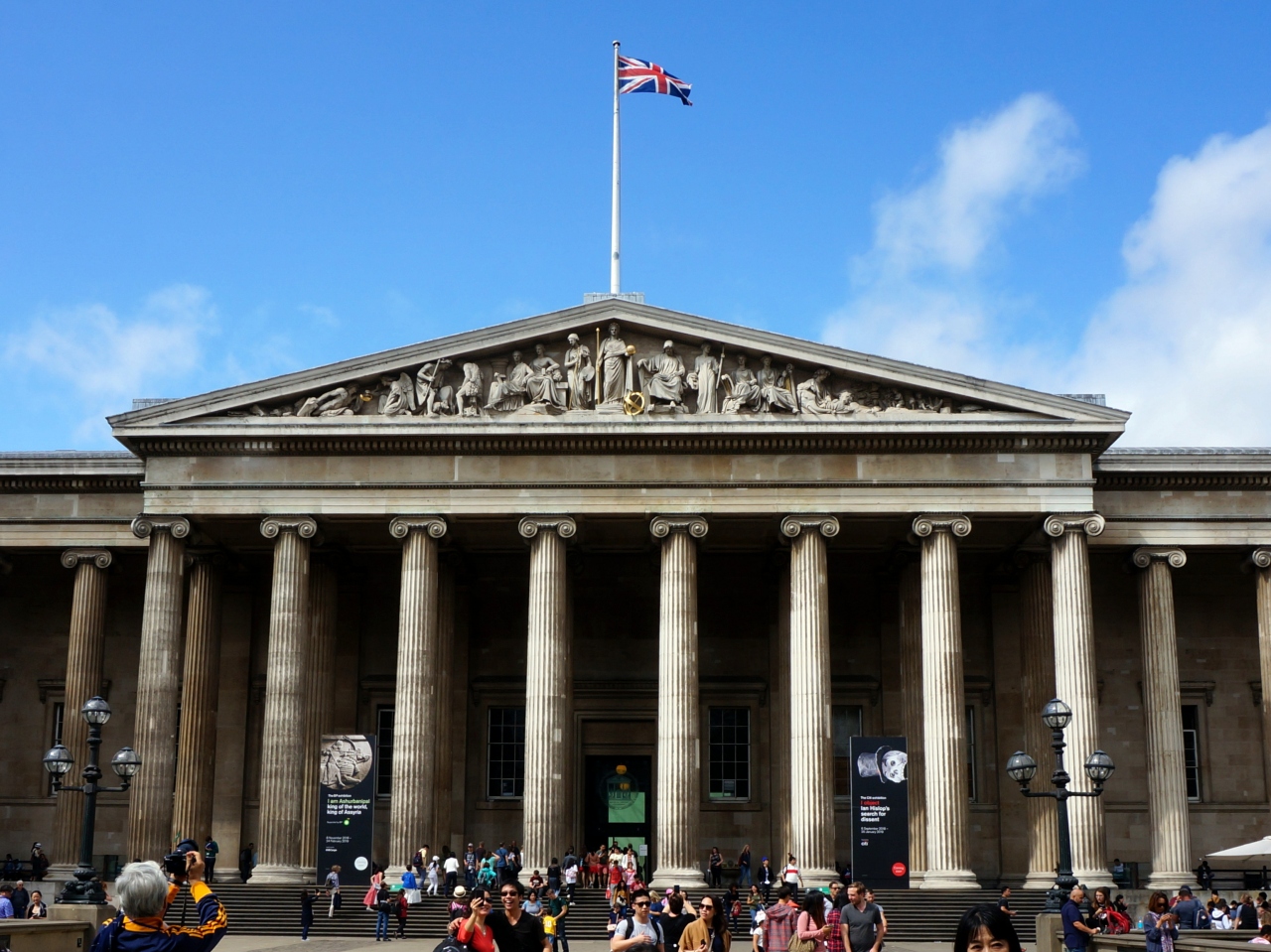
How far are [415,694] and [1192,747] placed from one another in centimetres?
2358

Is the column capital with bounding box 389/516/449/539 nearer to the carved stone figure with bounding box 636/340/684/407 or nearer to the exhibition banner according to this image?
the exhibition banner

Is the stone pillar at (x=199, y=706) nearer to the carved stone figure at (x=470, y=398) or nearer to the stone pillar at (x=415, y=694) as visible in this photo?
the stone pillar at (x=415, y=694)

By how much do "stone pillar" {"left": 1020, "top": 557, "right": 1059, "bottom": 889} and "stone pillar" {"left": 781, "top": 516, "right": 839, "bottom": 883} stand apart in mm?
5739

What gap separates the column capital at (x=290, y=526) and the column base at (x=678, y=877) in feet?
40.8

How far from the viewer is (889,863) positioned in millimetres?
36156

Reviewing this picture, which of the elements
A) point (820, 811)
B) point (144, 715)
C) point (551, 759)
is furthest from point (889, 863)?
point (144, 715)

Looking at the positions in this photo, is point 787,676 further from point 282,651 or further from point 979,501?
point 282,651

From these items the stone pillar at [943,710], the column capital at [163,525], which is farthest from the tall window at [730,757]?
the column capital at [163,525]

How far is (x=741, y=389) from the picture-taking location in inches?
1578

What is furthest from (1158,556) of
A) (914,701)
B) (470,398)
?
(470,398)

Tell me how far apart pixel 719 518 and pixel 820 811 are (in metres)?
7.88

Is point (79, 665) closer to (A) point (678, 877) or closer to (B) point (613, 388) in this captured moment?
(B) point (613, 388)

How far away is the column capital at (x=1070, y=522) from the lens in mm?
39438

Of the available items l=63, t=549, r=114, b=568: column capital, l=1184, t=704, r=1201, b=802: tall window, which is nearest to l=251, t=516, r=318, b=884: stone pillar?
l=63, t=549, r=114, b=568: column capital
